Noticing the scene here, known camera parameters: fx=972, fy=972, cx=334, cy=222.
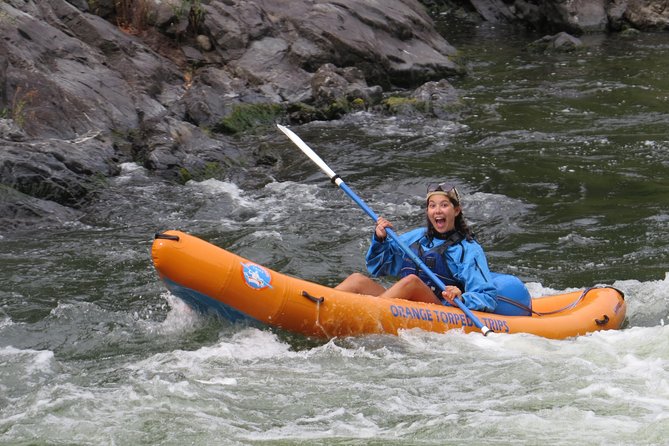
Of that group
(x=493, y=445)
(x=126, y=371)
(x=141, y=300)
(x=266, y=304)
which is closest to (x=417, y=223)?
(x=141, y=300)

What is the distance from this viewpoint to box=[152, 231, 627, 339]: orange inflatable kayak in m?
5.17

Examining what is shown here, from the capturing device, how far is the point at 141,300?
6.58 metres

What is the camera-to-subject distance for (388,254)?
6.39 m

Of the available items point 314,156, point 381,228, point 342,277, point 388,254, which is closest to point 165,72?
point 314,156

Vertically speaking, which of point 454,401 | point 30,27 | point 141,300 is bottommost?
point 141,300

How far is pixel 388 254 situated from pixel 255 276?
4.35 feet

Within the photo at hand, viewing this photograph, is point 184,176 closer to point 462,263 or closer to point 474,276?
point 462,263

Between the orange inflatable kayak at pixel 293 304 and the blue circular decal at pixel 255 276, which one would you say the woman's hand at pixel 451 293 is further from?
the blue circular decal at pixel 255 276

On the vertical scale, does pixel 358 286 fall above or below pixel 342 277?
above

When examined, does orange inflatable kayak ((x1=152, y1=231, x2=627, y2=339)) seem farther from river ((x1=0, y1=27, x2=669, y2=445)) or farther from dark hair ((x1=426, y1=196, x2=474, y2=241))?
dark hair ((x1=426, y1=196, x2=474, y2=241))

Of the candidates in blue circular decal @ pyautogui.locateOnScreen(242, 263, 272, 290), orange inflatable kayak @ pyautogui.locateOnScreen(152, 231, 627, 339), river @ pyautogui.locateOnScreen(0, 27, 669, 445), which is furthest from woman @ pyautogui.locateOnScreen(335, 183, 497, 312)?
blue circular decal @ pyautogui.locateOnScreen(242, 263, 272, 290)

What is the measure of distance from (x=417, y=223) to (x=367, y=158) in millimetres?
2346

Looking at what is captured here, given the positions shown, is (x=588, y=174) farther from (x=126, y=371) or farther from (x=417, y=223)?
(x=126, y=371)

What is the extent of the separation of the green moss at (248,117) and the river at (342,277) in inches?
16.5
